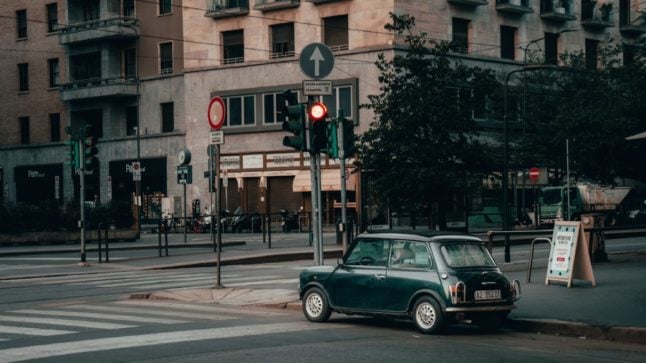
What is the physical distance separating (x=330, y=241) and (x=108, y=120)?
3150cm

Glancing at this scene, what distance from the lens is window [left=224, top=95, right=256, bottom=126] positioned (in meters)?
58.7

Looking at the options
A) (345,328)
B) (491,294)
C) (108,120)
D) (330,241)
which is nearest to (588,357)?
(491,294)

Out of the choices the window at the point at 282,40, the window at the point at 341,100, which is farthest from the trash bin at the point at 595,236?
the window at the point at 282,40

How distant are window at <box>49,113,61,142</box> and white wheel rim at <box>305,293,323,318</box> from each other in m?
57.9

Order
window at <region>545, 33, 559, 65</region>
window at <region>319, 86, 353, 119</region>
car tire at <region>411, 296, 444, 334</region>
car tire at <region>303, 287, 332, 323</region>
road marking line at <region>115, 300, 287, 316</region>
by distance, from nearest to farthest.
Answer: car tire at <region>411, 296, 444, 334</region>, car tire at <region>303, 287, 332, 323</region>, road marking line at <region>115, 300, 287, 316</region>, window at <region>319, 86, 353, 119</region>, window at <region>545, 33, 559, 65</region>

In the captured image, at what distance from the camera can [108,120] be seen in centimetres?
6669

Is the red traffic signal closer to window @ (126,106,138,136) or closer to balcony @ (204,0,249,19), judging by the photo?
balcony @ (204,0,249,19)

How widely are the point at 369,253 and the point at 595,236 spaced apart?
11.2 metres

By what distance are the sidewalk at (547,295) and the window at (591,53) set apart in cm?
3038

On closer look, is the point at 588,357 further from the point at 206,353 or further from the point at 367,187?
the point at 367,187

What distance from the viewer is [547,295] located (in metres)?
17.2

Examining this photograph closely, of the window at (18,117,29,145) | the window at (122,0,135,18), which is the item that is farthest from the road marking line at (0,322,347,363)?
the window at (18,117,29,145)

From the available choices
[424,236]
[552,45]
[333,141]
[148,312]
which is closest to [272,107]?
[552,45]

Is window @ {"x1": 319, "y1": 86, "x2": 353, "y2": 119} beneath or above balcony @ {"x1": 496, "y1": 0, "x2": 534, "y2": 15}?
beneath
